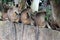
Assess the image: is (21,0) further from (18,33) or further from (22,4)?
(18,33)

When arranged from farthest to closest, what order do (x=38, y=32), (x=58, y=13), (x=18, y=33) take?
(x=18, y=33)
(x=38, y=32)
(x=58, y=13)

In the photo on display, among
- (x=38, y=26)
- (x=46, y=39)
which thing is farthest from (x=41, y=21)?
(x=46, y=39)

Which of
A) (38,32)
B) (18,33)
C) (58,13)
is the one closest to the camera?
(58,13)

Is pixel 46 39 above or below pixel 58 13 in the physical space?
below

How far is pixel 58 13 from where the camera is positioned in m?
0.92

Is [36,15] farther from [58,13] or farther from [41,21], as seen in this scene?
[58,13]

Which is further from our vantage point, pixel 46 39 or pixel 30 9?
pixel 30 9

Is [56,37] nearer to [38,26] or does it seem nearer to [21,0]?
[38,26]

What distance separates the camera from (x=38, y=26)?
41.8 inches

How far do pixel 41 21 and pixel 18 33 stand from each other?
0.18m

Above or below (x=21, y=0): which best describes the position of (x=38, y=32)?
below

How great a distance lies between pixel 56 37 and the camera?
0.92m

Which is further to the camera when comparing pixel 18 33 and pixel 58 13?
pixel 18 33

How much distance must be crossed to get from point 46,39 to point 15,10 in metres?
0.32
